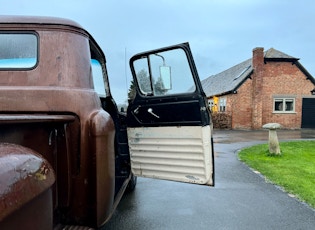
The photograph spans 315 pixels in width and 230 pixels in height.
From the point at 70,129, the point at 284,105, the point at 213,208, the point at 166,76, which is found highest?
the point at 284,105

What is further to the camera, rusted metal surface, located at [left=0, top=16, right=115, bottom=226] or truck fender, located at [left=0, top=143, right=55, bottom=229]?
rusted metal surface, located at [left=0, top=16, right=115, bottom=226]

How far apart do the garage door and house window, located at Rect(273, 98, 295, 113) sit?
3.29 ft

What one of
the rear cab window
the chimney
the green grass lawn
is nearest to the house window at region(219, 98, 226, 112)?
the chimney

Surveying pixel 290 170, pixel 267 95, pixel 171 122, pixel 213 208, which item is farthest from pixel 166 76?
pixel 267 95

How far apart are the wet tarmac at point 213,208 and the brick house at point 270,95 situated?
19027 millimetres

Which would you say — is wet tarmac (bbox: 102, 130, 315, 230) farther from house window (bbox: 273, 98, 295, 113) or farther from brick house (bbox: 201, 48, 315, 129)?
house window (bbox: 273, 98, 295, 113)

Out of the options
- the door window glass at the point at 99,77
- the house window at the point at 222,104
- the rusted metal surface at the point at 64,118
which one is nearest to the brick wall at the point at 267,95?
the house window at the point at 222,104

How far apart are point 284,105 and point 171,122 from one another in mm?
24617

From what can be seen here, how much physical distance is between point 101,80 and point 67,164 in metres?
2.21

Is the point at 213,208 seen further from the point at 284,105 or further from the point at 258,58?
the point at 284,105

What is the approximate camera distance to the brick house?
25266 mm

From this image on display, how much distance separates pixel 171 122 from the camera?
3754 mm

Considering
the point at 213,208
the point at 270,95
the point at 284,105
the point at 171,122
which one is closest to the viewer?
the point at 171,122

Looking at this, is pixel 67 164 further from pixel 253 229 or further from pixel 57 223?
pixel 253 229
